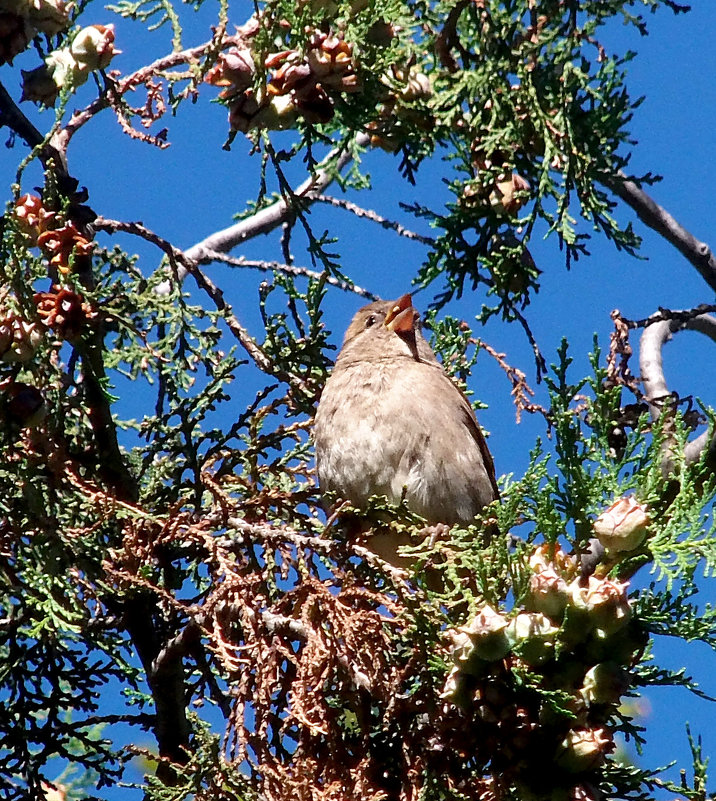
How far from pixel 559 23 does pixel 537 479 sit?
2.08 m

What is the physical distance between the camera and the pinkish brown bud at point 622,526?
9.72 ft

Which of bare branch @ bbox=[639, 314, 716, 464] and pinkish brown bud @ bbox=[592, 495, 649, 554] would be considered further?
bare branch @ bbox=[639, 314, 716, 464]

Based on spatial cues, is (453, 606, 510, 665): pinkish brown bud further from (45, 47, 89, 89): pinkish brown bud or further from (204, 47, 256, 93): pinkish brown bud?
(45, 47, 89, 89): pinkish brown bud

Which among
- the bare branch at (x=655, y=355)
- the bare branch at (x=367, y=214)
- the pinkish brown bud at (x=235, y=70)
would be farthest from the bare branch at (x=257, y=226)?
the bare branch at (x=655, y=355)

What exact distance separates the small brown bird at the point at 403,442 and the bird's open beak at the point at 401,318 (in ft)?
1.66

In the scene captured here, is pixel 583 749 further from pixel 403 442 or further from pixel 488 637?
pixel 403 442

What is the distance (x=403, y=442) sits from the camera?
447cm

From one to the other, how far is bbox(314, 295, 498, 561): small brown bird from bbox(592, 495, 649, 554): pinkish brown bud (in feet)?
4.53

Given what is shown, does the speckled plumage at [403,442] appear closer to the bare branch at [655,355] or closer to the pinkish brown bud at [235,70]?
the bare branch at [655,355]

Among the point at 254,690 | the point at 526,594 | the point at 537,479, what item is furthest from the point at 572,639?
the point at 254,690

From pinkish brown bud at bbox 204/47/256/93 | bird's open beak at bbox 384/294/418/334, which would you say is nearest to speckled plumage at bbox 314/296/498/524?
bird's open beak at bbox 384/294/418/334

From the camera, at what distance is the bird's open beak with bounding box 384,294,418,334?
5.34 meters

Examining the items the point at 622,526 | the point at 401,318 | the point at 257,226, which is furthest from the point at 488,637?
the point at 257,226

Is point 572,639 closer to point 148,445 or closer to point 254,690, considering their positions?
point 254,690
